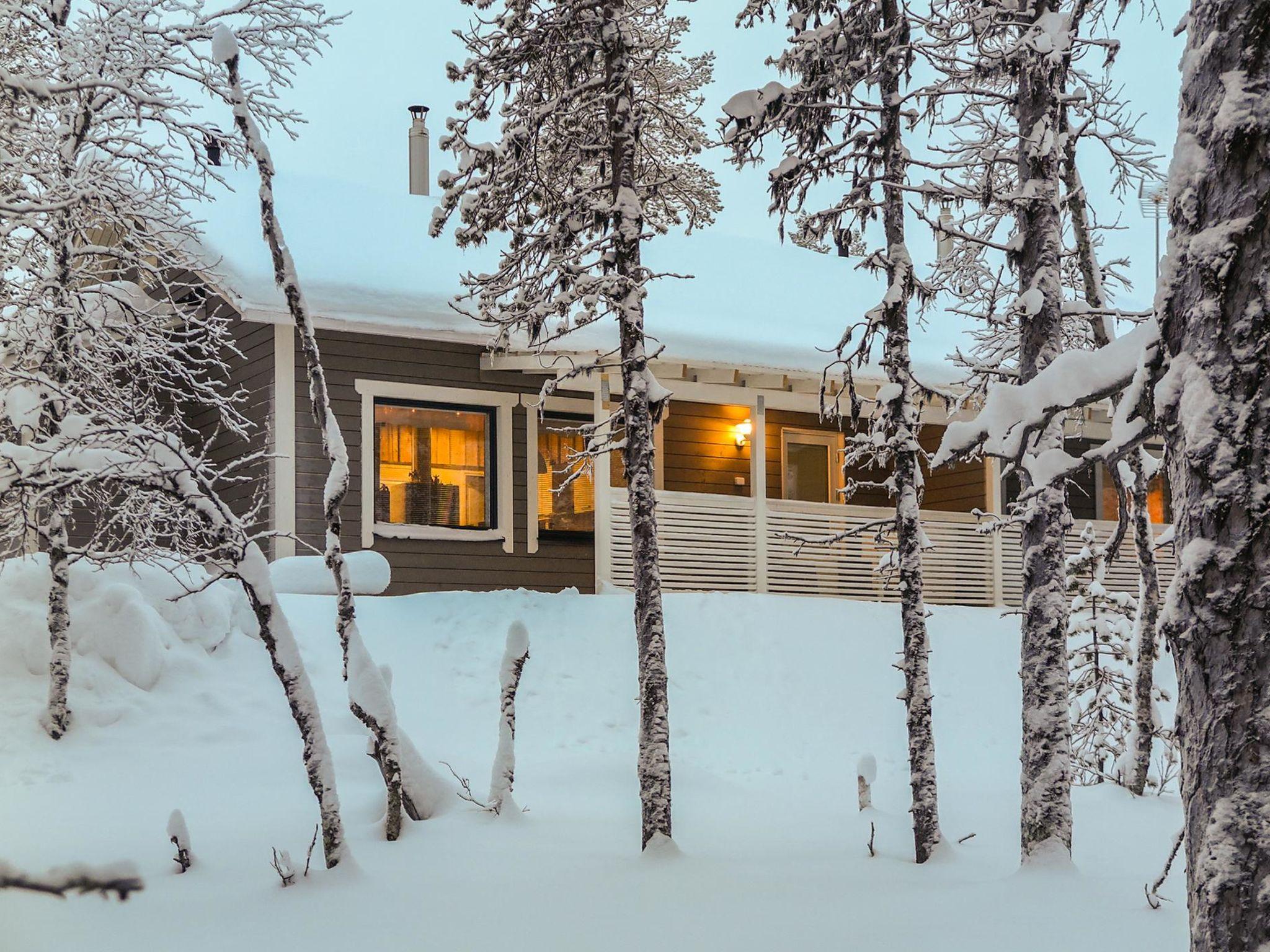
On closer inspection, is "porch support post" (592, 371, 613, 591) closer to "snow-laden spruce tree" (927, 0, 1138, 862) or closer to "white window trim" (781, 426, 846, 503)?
"white window trim" (781, 426, 846, 503)

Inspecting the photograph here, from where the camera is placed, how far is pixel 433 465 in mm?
14828

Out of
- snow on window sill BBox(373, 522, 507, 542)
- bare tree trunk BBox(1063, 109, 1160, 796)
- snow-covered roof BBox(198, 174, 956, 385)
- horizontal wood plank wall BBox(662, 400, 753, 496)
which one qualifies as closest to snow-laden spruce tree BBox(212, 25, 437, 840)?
snow-covered roof BBox(198, 174, 956, 385)

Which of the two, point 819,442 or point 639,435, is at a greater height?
point 819,442

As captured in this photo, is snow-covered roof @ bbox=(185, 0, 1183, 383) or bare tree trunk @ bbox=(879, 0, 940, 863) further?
snow-covered roof @ bbox=(185, 0, 1183, 383)

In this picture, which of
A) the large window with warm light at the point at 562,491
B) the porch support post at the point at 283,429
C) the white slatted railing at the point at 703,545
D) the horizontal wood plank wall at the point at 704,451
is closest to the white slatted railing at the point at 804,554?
the white slatted railing at the point at 703,545

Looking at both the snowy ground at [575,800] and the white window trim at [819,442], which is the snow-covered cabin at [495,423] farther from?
the white window trim at [819,442]

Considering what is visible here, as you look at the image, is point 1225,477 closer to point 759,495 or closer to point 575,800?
point 575,800

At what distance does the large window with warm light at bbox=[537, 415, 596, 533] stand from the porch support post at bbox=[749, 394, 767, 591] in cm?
207

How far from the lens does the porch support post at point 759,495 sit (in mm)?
15188

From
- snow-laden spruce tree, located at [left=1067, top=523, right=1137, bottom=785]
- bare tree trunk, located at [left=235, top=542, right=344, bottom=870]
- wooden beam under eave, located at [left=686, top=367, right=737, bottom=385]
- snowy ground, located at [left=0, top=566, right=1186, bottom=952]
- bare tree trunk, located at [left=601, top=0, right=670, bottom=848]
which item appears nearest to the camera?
snowy ground, located at [left=0, top=566, right=1186, bottom=952]

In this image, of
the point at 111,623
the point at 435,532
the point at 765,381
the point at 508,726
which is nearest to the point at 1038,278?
the point at 508,726

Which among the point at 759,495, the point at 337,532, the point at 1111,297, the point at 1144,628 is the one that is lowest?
the point at 1144,628

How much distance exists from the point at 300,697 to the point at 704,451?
10.8 metres

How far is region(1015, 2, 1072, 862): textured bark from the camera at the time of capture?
289 inches
